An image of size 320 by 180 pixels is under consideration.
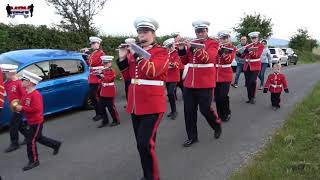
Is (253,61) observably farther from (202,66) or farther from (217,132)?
(202,66)

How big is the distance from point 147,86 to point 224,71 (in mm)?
4180

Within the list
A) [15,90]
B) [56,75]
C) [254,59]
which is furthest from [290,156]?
[56,75]

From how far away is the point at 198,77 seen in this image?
721cm

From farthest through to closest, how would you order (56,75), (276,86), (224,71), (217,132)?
1. (276,86)
2. (56,75)
3. (224,71)
4. (217,132)

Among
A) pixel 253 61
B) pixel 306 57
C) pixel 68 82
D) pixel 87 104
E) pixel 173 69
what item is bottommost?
pixel 306 57

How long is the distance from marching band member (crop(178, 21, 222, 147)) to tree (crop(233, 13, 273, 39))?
103 feet

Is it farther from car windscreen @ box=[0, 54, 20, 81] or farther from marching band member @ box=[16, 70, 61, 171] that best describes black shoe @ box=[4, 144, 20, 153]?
car windscreen @ box=[0, 54, 20, 81]

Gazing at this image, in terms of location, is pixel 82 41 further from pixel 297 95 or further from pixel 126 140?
pixel 126 140

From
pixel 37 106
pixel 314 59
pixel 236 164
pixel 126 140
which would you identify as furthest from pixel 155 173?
pixel 314 59

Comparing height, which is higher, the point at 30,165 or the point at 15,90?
the point at 15,90

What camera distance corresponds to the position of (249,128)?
8.71m

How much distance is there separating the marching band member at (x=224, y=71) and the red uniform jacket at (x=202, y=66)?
175cm

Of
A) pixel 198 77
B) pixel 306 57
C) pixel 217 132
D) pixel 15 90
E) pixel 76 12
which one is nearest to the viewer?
pixel 198 77

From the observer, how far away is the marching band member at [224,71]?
906 cm
